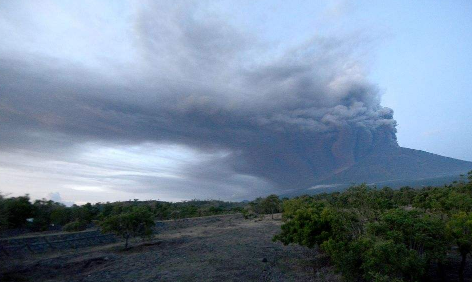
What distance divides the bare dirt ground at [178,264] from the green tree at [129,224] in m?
1.18

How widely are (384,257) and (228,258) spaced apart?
10.8 metres

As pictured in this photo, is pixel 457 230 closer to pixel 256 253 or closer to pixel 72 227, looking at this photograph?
pixel 256 253

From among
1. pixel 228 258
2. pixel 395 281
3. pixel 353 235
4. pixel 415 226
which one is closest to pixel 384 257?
pixel 395 281

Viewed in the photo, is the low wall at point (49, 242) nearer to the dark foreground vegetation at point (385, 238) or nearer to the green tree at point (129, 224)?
the green tree at point (129, 224)

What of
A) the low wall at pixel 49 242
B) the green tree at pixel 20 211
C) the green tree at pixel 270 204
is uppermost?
the green tree at pixel 270 204

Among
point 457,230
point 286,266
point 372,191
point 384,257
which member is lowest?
point 286,266

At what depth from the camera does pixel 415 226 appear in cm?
1154

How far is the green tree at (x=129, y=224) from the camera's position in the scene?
24.2 meters

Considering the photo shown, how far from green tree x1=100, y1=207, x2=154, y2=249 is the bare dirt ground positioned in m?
1.18

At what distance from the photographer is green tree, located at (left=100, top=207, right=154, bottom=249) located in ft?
79.4

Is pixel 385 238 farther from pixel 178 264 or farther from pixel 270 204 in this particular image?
pixel 270 204

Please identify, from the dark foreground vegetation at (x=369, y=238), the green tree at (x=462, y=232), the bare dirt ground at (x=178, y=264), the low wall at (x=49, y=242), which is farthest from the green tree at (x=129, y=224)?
the green tree at (x=462, y=232)

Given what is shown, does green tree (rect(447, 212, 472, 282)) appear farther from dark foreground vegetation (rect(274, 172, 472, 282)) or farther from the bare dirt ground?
the bare dirt ground

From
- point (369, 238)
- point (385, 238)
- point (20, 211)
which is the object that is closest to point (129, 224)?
point (20, 211)
